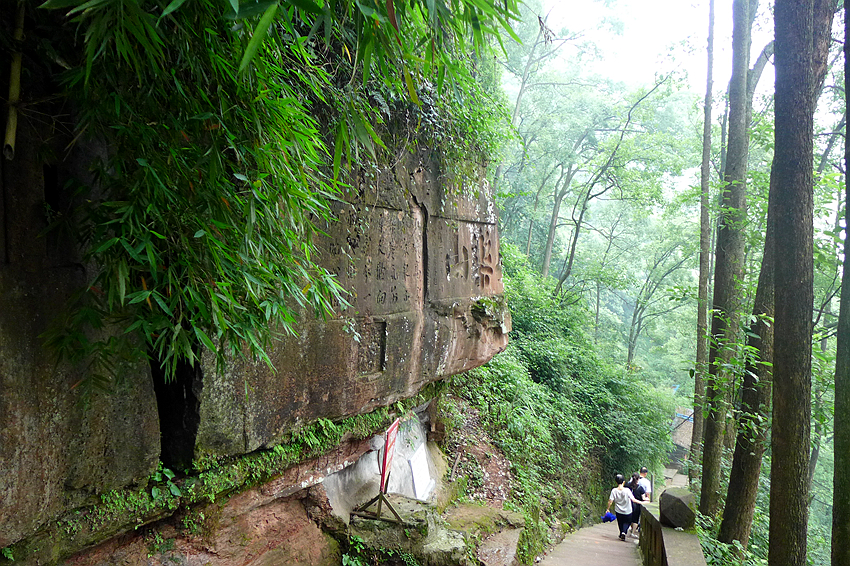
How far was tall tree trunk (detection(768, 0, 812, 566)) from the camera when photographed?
4.22 m

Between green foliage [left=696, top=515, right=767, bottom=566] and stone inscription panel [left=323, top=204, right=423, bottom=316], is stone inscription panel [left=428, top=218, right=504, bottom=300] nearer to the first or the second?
stone inscription panel [left=323, top=204, right=423, bottom=316]

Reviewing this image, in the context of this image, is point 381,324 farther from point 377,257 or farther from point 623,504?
point 623,504

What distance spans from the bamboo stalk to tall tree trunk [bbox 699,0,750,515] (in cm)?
732

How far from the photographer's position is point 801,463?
13.9 ft

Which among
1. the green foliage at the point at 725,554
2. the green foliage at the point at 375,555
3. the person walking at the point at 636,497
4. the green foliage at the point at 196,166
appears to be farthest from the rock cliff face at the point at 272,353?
the person walking at the point at 636,497

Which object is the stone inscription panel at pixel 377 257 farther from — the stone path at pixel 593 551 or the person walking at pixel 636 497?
the person walking at pixel 636 497

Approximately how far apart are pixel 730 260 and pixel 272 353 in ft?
22.9

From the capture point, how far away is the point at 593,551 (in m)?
7.48

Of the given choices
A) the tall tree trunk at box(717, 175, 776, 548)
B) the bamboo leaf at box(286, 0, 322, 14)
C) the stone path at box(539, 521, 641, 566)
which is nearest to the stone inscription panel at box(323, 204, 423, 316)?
the bamboo leaf at box(286, 0, 322, 14)

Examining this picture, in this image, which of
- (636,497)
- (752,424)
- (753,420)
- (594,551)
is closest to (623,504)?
(636,497)

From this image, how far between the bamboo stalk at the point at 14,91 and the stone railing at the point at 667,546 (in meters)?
6.22

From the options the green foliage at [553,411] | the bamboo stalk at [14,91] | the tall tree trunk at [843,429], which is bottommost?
the green foliage at [553,411]

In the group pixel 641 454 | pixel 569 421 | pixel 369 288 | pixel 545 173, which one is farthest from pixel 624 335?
pixel 369 288

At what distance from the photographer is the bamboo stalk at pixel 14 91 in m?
1.75
